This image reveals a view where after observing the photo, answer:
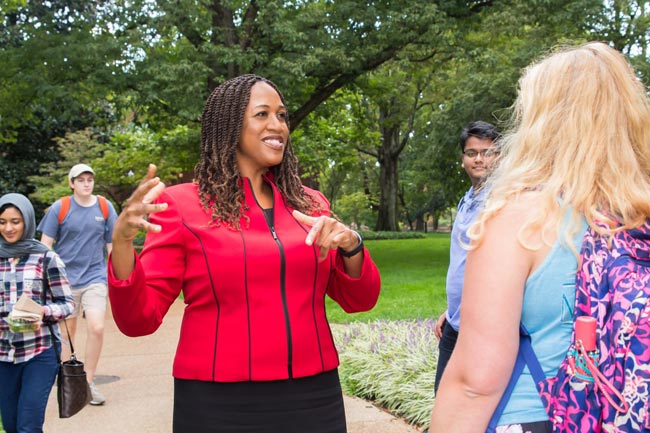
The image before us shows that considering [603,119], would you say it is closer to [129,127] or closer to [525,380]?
[525,380]

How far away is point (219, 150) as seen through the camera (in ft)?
9.61

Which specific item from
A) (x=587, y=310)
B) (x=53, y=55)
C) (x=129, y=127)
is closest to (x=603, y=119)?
(x=587, y=310)

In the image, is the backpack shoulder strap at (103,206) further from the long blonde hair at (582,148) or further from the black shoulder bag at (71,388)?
the long blonde hair at (582,148)

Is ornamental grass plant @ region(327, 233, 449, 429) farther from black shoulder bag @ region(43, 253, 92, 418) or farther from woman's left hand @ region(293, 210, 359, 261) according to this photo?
woman's left hand @ region(293, 210, 359, 261)

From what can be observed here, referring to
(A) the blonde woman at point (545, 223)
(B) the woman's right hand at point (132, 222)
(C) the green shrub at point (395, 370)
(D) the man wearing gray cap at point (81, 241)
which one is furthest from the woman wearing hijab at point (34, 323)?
(A) the blonde woman at point (545, 223)

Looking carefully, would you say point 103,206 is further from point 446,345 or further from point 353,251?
point 353,251

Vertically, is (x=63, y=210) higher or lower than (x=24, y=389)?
higher

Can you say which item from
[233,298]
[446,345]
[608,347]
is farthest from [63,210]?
[608,347]

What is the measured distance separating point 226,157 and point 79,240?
4.55 meters

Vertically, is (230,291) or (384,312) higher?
(230,291)

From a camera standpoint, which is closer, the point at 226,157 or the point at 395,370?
the point at 226,157

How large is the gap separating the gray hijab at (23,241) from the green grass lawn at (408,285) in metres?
5.76

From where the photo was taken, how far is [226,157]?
289 cm

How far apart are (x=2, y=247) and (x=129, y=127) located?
76.4 feet
